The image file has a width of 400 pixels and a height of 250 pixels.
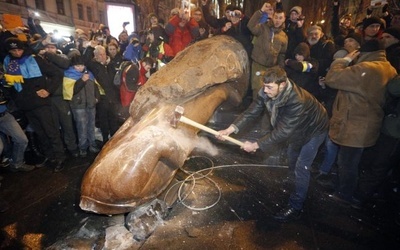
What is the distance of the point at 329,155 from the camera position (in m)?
4.12

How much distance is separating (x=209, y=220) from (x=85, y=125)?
3.27m

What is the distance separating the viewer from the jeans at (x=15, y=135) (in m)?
3.98

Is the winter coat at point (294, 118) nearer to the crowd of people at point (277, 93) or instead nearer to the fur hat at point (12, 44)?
the crowd of people at point (277, 93)

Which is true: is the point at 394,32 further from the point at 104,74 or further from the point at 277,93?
the point at 104,74

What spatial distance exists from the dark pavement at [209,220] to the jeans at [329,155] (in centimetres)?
39

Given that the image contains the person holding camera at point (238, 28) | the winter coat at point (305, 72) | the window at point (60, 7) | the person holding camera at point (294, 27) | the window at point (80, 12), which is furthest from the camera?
the window at point (80, 12)

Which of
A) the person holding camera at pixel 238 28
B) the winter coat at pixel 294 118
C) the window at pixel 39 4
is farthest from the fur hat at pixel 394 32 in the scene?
the window at pixel 39 4

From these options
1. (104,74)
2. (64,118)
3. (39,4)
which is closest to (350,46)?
(104,74)

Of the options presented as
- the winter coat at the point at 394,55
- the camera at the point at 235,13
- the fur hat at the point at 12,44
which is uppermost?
the camera at the point at 235,13

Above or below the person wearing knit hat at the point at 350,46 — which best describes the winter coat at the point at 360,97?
below

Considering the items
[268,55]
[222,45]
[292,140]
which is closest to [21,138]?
[222,45]

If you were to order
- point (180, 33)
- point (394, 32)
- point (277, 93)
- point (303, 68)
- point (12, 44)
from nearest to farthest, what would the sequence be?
point (277, 93)
point (394, 32)
point (12, 44)
point (303, 68)
point (180, 33)

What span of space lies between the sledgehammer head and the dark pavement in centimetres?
127

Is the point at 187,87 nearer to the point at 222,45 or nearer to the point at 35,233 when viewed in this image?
the point at 222,45
